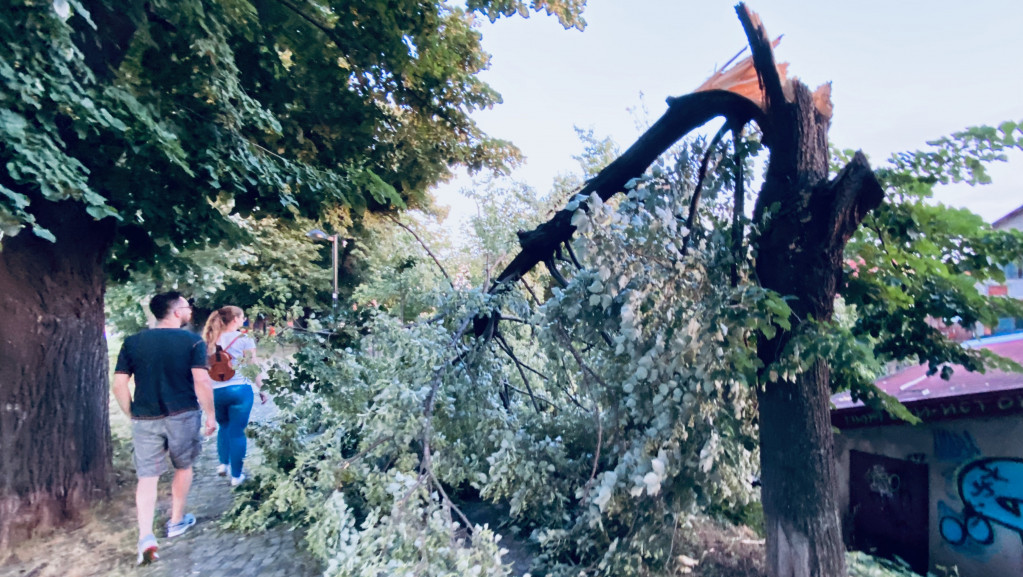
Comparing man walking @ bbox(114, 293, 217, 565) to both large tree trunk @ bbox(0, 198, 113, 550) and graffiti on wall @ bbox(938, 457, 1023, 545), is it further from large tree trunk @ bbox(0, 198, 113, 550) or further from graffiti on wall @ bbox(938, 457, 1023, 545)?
graffiti on wall @ bbox(938, 457, 1023, 545)

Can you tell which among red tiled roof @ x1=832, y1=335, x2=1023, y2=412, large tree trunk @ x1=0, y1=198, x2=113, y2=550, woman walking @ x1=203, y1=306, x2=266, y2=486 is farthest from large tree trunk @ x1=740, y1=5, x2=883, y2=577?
large tree trunk @ x1=0, y1=198, x2=113, y2=550

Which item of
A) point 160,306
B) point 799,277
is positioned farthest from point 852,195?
point 160,306

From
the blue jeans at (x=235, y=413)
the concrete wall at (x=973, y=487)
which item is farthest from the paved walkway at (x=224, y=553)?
the concrete wall at (x=973, y=487)

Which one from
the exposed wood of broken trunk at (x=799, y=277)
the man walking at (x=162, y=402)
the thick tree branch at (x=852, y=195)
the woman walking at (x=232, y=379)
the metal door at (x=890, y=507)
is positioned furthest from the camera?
the woman walking at (x=232, y=379)

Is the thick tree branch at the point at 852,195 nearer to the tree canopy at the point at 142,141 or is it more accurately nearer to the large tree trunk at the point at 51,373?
the tree canopy at the point at 142,141

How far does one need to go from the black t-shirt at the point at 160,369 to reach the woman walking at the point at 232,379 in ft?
3.38

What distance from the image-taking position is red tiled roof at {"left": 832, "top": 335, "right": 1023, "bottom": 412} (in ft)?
13.9

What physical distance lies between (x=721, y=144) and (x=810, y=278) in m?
0.92

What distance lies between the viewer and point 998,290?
3.07 meters

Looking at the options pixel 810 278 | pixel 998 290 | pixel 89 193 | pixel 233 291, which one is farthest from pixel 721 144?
pixel 233 291

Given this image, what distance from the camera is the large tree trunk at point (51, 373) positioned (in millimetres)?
4426

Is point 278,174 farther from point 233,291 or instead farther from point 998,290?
point 233,291

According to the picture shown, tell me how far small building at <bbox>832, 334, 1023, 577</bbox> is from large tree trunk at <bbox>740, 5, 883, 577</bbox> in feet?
6.62

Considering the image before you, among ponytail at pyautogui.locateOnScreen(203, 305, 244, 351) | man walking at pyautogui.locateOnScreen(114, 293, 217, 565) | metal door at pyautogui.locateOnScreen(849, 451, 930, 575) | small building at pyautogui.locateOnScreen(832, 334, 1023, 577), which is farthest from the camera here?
ponytail at pyautogui.locateOnScreen(203, 305, 244, 351)
